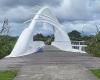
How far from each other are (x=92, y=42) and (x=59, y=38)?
12237mm

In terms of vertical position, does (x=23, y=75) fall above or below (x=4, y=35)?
below

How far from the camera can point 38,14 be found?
38.5 m

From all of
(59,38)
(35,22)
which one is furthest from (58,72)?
(59,38)

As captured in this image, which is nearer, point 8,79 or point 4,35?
point 8,79

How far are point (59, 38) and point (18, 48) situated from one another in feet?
54.3

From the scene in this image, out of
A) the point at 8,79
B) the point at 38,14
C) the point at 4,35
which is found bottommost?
the point at 8,79

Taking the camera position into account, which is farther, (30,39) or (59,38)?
(59,38)

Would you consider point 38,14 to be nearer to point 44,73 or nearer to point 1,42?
point 1,42

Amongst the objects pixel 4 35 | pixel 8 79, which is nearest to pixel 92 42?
pixel 4 35

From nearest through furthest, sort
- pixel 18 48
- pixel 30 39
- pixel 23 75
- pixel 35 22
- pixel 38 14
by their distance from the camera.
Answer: pixel 23 75, pixel 18 48, pixel 30 39, pixel 35 22, pixel 38 14

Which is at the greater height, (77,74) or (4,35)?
(4,35)

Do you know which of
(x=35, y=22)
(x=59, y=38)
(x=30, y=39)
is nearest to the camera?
(x=30, y=39)

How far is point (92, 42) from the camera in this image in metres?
33.3

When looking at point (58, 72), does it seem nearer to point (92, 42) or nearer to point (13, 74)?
point (13, 74)
